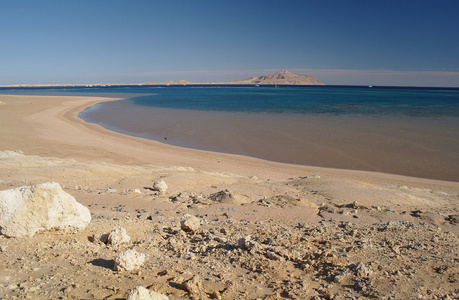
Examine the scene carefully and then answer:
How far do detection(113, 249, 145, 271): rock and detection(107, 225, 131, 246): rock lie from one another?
660 mm

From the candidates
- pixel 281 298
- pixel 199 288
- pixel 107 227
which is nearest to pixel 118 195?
pixel 107 227

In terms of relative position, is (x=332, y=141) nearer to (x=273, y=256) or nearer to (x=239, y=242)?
(x=239, y=242)

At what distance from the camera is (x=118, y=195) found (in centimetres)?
630

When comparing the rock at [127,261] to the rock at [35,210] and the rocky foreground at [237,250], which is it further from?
the rock at [35,210]

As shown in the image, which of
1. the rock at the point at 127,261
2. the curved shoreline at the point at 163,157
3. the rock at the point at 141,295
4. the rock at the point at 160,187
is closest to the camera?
the rock at the point at 141,295

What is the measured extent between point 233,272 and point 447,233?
11.0ft

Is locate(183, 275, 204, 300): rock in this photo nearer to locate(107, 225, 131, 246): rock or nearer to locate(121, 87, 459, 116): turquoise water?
locate(107, 225, 131, 246): rock

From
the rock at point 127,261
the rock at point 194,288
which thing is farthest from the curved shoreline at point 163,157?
the rock at point 194,288

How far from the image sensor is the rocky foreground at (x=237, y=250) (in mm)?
3100

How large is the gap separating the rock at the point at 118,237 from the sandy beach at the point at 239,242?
0.28 ft

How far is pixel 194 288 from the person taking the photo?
3.03m

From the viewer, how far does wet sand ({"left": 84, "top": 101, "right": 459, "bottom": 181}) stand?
472 inches

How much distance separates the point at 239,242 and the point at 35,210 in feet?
8.12

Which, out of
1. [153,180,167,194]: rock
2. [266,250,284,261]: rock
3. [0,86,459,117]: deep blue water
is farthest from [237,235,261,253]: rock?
[0,86,459,117]: deep blue water
